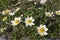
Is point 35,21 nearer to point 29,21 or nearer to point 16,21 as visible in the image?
point 29,21

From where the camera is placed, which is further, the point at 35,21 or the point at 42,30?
the point at 35,21

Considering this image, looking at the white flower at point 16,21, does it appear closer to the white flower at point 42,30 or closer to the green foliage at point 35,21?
the green foliage at point 35,21

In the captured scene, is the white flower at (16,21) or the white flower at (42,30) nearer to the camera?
the white flower at (42,30)

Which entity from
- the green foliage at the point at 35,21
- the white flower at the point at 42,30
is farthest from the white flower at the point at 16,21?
→ the white flower at the point at 42,30

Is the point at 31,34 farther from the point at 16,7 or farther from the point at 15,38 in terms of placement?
the point at 16,7

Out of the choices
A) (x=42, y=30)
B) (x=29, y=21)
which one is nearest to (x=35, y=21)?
(x=29, y=21)

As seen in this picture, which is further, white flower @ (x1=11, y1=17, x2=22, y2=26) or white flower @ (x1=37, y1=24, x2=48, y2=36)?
white flower @ (x1=11, y1=17, x2=22, y2=26)

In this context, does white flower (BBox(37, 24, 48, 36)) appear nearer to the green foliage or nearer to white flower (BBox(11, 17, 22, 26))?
the green foliage

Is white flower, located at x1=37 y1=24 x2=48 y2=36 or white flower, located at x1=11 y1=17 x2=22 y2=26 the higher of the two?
white flower, located at x1=11 y1=17 x2=22 y2=26

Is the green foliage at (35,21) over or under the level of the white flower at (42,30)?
over

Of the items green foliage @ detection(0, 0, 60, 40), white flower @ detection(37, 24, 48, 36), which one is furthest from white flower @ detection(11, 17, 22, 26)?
white flower @ detection(37, 24, 48, 36)

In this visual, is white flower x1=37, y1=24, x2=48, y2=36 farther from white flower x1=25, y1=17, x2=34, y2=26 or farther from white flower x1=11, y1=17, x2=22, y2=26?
white flower x1=11, y1=17, x2=22, y2=26

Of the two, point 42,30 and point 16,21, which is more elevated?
point 16,21

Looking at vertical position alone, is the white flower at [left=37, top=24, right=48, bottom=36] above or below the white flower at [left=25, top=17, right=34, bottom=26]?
below
